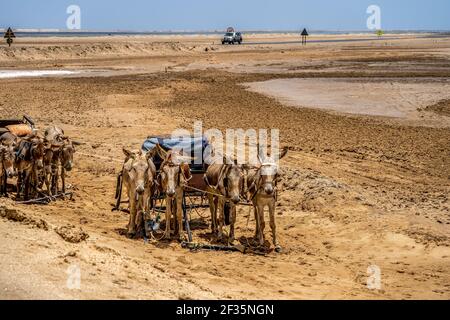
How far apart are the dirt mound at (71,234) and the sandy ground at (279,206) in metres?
0.04

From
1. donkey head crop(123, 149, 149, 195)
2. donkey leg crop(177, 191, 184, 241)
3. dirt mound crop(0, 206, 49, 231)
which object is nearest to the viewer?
dirt mound crop(0, 206, 49, 231)

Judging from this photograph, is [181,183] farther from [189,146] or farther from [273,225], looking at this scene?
[273,225]

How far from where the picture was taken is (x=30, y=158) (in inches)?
679

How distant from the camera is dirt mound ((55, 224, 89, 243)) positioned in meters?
13.0

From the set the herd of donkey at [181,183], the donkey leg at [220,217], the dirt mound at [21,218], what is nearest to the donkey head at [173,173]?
Result: the herd of donkey at [181,183]

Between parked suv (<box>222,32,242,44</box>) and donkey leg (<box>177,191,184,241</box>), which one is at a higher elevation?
parked suv (<box>222,32,242,44</box>)

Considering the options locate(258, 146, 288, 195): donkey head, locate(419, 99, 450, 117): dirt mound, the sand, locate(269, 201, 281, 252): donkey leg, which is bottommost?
locate(269, 201, 281, 252): donkey leg

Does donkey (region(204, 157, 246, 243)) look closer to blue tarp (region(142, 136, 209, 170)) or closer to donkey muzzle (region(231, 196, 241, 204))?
donkey muzzle (region(231, 196, 241, 204))

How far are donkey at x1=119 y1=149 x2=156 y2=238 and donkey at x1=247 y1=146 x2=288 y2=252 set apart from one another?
2.28 m

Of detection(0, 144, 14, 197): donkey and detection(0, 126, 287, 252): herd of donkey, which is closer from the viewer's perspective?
detection(0, 126, 287, 252): herd of donkey

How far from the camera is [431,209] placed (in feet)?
56.1

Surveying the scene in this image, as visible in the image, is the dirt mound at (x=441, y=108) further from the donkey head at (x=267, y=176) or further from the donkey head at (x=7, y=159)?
the donkey head at (x=7, y=159)

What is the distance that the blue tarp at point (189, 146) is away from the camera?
649 inches

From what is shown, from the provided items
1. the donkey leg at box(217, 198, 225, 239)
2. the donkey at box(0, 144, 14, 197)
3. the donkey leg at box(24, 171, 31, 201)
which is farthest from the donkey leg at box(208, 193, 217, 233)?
the donkey at box(0, 144, 14, 197)
